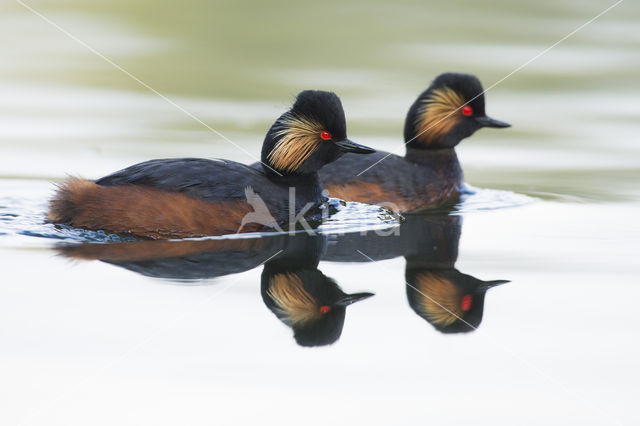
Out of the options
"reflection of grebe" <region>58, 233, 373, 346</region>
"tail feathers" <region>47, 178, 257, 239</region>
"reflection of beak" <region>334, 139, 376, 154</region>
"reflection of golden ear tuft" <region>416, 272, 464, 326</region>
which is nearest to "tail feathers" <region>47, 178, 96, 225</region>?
"tail feathers" <region>47, 178, 257, 239</region>

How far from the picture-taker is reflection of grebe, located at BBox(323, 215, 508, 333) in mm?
5309

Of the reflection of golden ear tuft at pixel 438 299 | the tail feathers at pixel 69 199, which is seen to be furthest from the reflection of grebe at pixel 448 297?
the tail feathers at pixel 69 199

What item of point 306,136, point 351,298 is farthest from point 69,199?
point 351,298

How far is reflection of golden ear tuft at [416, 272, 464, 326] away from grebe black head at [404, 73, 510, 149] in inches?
150

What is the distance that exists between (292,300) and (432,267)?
1.24 metres

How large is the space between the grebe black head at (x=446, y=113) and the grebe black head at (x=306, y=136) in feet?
6.35

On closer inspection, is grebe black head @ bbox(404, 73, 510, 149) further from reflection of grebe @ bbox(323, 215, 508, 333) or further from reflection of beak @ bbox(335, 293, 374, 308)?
reflection of beak @ bbox(335, 293, 374, 308)

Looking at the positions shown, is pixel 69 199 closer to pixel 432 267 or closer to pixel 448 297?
pixel 432 267

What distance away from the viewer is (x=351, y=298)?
545 centimetres

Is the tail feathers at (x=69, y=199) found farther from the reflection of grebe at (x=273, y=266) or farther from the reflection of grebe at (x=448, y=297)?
the reflection of grebe at (x=448, y=297)

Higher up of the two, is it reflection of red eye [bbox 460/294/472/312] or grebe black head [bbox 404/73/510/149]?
grebe black head [bbox 404/73/510/149]

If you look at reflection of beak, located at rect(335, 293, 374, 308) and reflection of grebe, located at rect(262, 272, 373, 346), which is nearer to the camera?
reflection of grebe, located at rect(262, 272, 373, 346)

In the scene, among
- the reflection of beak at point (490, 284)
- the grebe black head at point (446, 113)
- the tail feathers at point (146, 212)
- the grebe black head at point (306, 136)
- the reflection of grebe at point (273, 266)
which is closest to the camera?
the reflection of grebe at point (273, 266)

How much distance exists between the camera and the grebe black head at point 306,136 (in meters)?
7.63
